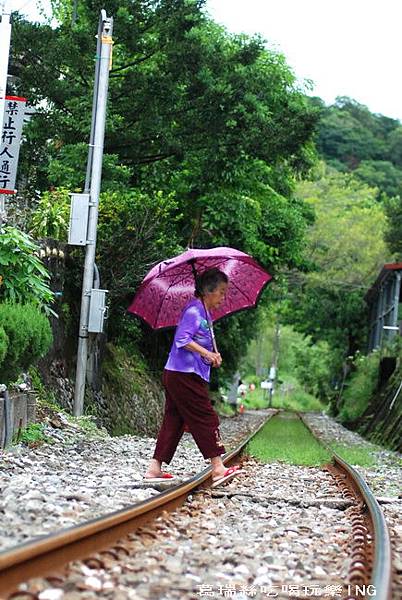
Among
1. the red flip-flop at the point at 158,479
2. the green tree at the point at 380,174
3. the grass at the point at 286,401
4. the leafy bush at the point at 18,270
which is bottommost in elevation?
the grass at the point at 286,401

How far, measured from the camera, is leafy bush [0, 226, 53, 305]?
1210cm

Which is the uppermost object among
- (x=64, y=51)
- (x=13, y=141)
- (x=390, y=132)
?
(x=390, y=132)

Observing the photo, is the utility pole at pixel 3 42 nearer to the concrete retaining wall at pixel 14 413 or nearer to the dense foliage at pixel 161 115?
the concrete retaining wall at pixel 14 413

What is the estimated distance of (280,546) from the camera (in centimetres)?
561

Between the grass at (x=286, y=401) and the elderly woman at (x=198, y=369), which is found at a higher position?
the elderly woman at (x=198, y=369)

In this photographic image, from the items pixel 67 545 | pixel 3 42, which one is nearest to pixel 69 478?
pixel 67 545

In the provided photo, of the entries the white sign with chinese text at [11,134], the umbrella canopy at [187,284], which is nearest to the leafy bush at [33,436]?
the umbrella canopy at [187,284]

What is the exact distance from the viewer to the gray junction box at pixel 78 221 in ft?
50.9

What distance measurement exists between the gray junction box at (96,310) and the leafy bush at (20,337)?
3.95 metres

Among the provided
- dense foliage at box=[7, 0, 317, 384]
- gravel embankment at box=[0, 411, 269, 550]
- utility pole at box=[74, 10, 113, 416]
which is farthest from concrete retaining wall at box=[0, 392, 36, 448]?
dense foliage at box=[7, 0, 317, 384]

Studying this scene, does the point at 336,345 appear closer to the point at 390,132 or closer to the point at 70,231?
the point at 70,231

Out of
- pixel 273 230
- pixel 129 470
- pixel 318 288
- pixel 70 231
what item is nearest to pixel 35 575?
pixel 129 470

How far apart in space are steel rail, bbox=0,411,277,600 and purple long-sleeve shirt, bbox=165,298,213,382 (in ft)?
7.01

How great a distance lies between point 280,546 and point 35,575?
2.00 meters
